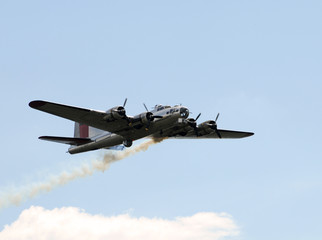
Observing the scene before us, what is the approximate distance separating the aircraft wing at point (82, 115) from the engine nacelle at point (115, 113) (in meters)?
A: 0.44

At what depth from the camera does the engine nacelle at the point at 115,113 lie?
5131 centimetres

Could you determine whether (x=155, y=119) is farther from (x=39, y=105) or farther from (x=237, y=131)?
(x=237, y=131)

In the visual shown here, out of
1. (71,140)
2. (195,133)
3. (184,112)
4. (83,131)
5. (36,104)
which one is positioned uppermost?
(83,131)

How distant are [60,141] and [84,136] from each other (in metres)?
2.56

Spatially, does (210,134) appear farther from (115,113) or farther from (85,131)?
(115,113)

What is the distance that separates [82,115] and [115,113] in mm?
3109

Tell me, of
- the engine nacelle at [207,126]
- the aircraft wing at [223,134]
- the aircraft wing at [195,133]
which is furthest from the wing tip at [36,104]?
the engine nacelle at [207,126]

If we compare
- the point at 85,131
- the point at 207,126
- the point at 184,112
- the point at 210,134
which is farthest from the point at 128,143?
the point at 210,134

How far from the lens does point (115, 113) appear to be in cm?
5128

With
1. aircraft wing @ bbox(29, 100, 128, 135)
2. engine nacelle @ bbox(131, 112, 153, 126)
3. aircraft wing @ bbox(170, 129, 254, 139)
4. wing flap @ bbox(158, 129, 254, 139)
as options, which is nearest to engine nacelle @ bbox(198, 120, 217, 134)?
wing flap @ bbox(158, 129, 254, 139)

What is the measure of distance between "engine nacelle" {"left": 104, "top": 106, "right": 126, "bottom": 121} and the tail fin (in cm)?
561

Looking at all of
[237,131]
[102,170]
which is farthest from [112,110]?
[237,131]

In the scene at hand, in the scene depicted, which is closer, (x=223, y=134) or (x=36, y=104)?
(x=36, y=104)

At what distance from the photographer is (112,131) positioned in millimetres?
54375
